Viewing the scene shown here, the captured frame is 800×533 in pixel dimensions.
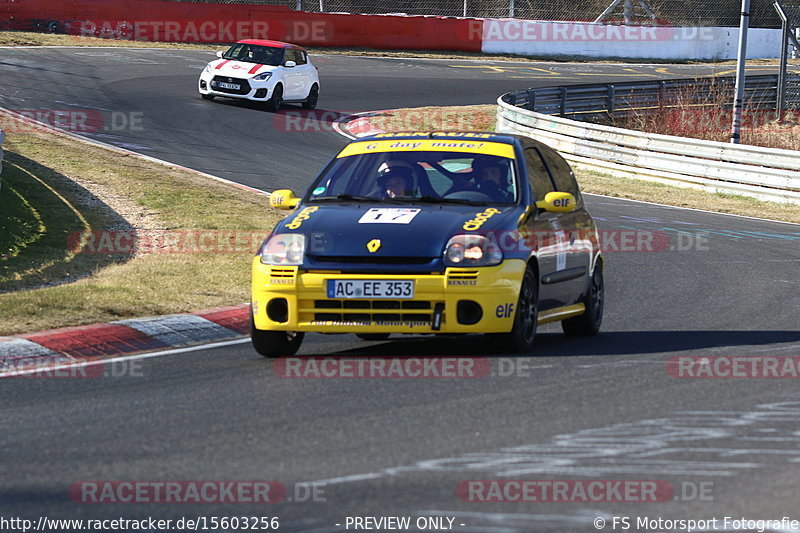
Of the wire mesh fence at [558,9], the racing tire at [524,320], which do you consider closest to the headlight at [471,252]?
the racing tire at [524,320]

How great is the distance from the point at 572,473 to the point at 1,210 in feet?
36.2

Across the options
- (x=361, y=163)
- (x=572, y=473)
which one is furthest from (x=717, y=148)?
(x=572, y=473)

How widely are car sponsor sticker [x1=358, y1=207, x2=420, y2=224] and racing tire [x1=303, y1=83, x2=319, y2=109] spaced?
78.5 feet

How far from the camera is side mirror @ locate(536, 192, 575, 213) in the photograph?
9.56 meters

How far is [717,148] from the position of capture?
24.2 metres

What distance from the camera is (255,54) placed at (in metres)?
32.0

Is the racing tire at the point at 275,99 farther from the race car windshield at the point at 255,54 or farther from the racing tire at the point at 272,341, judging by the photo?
the racing tire at the point at 272,341

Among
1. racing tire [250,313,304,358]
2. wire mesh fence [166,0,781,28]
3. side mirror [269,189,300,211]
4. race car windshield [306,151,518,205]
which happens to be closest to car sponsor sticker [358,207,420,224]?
race car windshield [306,151,518,205]

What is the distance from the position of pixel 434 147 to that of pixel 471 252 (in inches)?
62.1

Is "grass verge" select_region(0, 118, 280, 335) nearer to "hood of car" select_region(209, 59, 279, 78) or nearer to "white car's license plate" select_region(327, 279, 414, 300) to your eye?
"white car's license plate" select_region(327, 279, 414, 300)

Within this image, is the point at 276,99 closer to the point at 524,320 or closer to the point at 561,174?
the point at 561,174

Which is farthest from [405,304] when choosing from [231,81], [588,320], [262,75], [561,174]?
[231,81]

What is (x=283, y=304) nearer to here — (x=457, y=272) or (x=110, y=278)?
(x=457, y=272)

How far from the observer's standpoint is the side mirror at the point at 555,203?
31.4 ft
